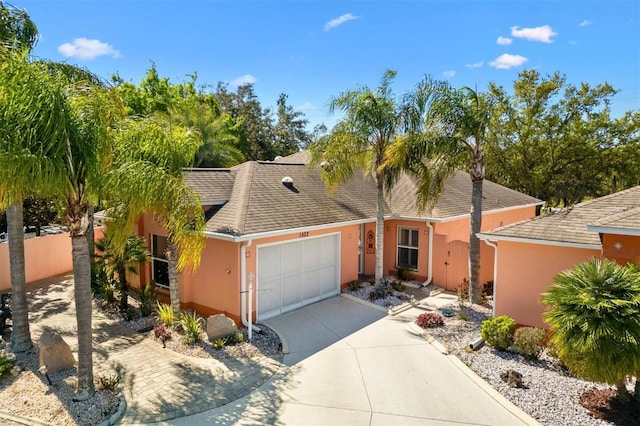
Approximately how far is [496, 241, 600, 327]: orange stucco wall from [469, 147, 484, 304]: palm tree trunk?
1.96 meters

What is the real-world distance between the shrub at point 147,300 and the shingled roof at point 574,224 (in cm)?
1148

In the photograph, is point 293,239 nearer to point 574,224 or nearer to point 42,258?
point 574,224

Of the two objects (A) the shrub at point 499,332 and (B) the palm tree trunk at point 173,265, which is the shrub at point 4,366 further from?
(A) the shrub at point 499,332

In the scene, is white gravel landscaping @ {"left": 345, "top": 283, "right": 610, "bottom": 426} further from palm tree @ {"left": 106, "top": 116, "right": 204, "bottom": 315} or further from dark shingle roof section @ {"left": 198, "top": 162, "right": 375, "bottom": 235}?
palm tree @ {"left": 106, "top": 116, "right": 204, "bottom": 315}

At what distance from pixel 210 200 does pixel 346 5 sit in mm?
9520

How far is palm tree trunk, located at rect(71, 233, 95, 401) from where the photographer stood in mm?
7738

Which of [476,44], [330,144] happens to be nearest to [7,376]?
[330,144]

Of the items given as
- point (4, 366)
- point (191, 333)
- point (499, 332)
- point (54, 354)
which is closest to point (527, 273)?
point (499, 332)

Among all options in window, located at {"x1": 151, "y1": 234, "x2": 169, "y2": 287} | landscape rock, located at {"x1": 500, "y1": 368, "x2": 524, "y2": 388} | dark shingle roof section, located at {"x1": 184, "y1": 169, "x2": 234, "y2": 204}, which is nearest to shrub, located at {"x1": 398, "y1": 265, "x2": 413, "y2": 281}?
dark shingle roof section, located at {"x1": 184, "y1": 169, "x2": 234, "y2": 204}

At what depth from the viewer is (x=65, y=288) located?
17031 millimetres

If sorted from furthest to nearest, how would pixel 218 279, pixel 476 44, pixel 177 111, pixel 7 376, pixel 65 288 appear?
pixel 177 111 < pixel 476 44 < pixel 65 288 < pixel 218 279 < pixel 7 376

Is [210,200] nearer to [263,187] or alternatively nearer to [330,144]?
[263,187]

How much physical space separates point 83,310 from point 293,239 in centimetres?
714

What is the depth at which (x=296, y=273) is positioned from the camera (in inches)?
557
